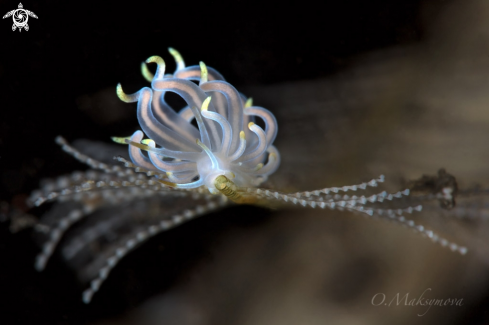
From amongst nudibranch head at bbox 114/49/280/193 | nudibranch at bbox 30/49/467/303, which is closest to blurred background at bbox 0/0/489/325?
nudibranch at bbox 30/49/467/303

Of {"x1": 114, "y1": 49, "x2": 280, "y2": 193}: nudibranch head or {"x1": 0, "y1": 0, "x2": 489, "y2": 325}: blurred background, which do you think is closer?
{"x1": 114, "y1": 49, "x2": 280, "y2": 193}: nudibranch head

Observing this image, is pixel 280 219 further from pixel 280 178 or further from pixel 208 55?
pixel 208 55

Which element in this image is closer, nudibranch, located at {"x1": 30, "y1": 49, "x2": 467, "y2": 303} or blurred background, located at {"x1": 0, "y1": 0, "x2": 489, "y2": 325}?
nudibranch, located at {"x1": 30, "y1": 49, "x2": 467, "y2": 303}

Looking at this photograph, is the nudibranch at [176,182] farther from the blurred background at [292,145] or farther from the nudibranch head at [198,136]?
the blurred background at [292,145]

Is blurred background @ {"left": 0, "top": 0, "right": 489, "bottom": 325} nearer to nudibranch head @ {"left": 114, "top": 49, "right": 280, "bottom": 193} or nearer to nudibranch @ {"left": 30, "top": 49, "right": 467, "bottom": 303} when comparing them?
nudibranch @ {"left": 30, "top": 49, "right": 467, "bottom": 303}

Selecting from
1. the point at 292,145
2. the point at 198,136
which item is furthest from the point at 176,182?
the point at 292,145

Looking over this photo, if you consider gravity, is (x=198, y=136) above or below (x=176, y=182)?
Answer: above

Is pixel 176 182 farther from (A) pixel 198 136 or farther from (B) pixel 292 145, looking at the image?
(B) pixel 292 145
